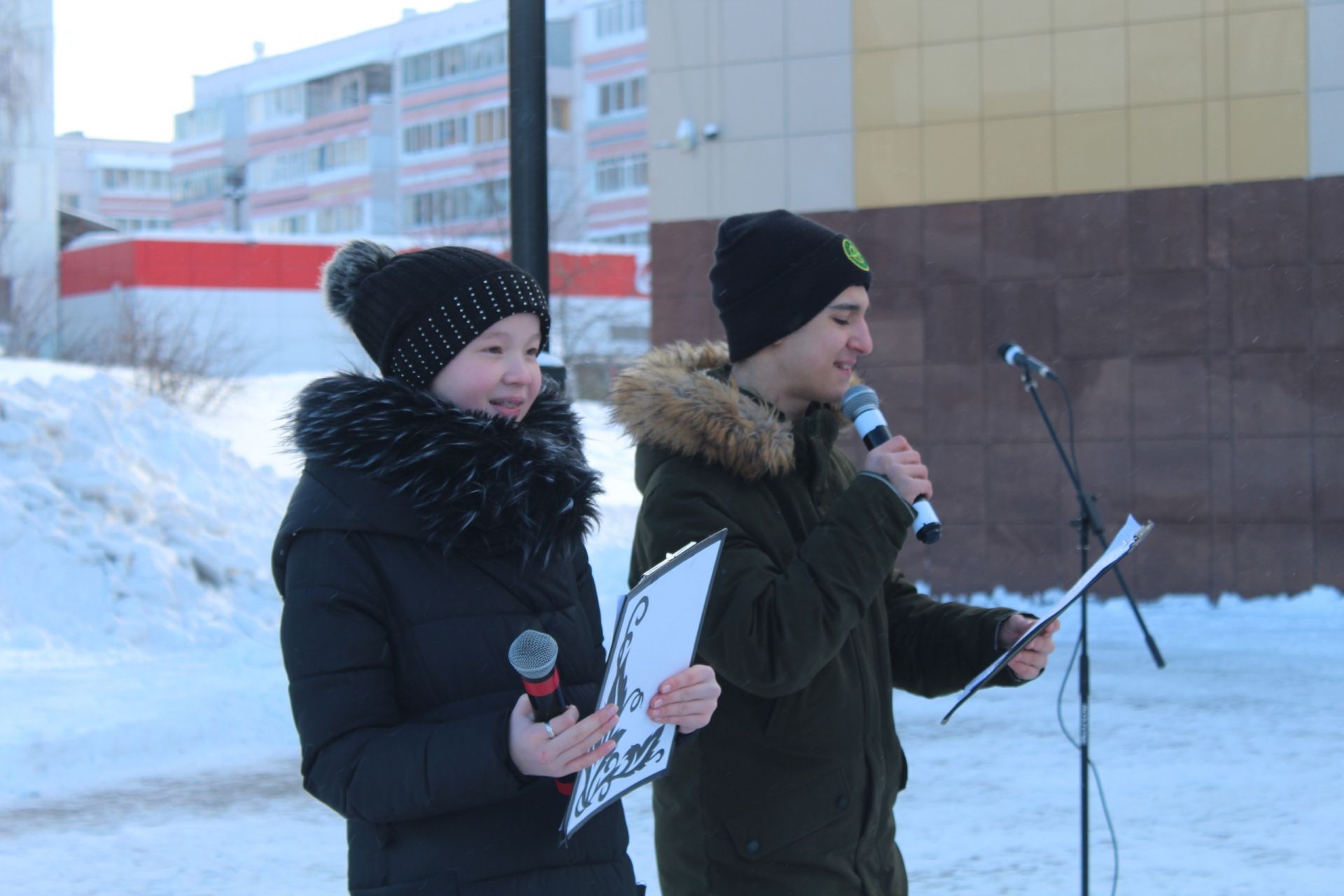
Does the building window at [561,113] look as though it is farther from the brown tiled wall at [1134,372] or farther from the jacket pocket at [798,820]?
the jacket pocket at [798,820]

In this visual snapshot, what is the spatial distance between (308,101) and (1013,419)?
62.5m

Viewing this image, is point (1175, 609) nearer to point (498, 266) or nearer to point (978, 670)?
point (978, 670)

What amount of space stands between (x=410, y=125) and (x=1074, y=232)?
55.1m

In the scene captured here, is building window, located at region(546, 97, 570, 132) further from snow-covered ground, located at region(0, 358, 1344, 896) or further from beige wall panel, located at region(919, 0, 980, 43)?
beige wall panel, located at region(919, 0, 980, 43)

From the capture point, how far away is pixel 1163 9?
10.0 m

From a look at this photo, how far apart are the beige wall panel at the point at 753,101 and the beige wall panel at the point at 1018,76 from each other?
5.15 ft

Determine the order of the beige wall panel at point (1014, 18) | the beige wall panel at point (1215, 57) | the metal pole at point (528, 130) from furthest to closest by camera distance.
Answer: the beige wall panel at point (1014, 18)
the beige wall panel at point (1215, 57)
the metal pole at point (528, 130)

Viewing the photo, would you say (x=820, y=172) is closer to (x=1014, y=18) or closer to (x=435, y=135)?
(x=1014, y=18)

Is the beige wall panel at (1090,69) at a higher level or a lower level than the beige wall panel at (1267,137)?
higher

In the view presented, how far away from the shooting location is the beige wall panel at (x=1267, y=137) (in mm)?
9750

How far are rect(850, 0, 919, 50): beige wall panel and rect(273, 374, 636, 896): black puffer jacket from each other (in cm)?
910

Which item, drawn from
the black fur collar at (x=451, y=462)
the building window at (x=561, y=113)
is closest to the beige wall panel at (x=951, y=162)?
the black fur collar at (x=451, y=462)

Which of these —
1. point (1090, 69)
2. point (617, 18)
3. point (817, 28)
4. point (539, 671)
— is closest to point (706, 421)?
point (539, 671)

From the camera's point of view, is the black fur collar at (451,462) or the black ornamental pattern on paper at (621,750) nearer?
the black ornamental pattern on paper at (621,750)
